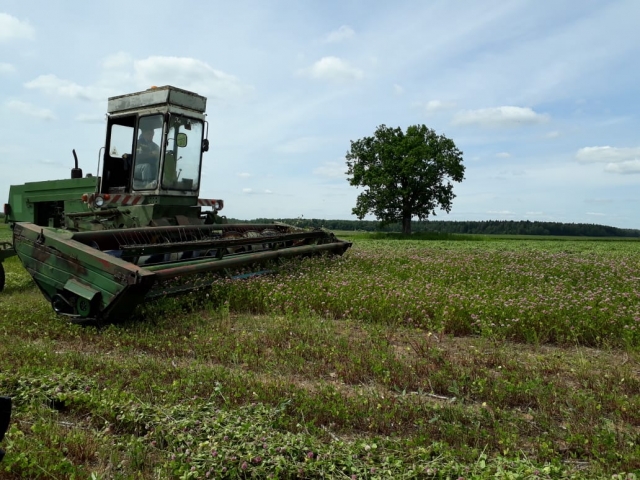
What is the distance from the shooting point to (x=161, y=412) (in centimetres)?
330

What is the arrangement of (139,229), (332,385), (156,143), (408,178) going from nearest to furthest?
1. (332,385)
2. (139,229)
3. (156,143)
4. (408,178)

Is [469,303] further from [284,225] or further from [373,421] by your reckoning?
[284,225]

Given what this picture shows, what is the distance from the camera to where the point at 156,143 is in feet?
30.0

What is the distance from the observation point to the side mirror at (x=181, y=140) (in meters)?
9.27

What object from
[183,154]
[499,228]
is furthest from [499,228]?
[183,154]

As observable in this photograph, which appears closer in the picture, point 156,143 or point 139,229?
point 139,229

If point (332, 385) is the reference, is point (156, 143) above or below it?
above

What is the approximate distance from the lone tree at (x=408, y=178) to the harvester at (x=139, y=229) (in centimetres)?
3137

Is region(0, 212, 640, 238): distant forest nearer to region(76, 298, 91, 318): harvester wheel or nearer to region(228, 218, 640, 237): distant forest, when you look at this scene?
region(228, 218, 640, 237): distant forest

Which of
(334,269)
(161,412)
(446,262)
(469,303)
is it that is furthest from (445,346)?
(446,262)

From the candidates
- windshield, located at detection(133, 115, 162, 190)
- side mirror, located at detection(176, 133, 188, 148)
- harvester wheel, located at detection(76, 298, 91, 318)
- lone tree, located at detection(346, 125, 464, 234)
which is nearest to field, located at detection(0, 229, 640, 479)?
harvester wheel, located at detection(76, 298, 91, 318)

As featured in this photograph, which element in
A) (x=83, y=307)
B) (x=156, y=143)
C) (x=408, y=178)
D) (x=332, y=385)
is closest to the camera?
(x=332, y=385)

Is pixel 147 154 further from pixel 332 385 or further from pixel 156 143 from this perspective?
pixel 332 385

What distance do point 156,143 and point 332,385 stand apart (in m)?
6.65
